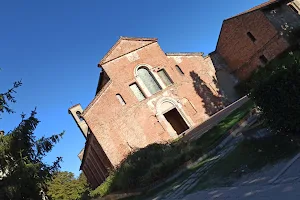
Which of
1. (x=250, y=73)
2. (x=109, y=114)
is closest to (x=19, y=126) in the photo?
(x=109, y=114)

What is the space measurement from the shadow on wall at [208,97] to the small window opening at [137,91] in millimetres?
5777

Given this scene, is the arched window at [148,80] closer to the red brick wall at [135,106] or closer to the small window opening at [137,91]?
the red brick wall at [135,106]

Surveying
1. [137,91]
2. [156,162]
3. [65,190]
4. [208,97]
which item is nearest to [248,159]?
[156,162]

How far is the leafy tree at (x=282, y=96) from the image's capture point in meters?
6.76

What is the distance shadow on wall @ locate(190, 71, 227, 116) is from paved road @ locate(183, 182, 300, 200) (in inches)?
867

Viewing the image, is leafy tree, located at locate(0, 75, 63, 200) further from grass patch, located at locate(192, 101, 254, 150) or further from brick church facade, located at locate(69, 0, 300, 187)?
brick church facade, located at locate(69, 0, 300, 187)

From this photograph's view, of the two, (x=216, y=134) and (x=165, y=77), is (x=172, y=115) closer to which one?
(x=165, y=77)

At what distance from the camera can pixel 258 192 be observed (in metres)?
5.36

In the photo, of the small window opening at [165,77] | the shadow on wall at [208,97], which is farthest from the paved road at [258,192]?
the small window opening at [165,77]

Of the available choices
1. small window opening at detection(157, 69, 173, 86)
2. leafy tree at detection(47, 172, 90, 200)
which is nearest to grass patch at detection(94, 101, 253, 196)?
small window opening at detection(157, 69, 173, 86)

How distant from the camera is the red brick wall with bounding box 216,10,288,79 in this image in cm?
2827

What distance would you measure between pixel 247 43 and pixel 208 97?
773cm

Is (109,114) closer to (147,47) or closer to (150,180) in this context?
(147,47)

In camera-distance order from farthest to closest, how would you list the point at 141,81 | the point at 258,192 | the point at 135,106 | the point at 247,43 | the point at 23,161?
the point at 247,43
the point at 141,81
the point at 135,106
the point at 23,161
the point at 258,192
